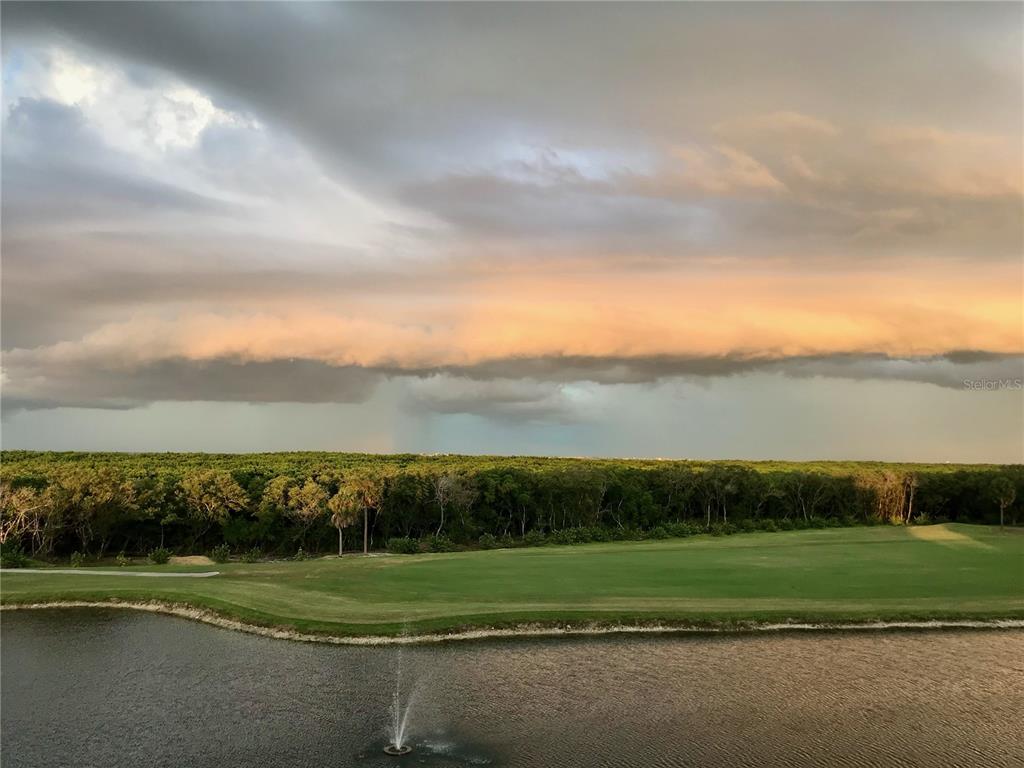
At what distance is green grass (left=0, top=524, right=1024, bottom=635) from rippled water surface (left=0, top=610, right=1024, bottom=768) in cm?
295

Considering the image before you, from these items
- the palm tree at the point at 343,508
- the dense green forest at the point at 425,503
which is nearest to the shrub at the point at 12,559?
the dense green forest at the point at 425,503

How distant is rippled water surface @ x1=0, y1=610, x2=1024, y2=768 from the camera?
864 inches

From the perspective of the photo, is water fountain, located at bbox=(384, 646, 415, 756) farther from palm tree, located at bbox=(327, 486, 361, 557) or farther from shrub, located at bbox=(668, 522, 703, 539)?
shrub, located at bbox=(668, 522, 703, 539)

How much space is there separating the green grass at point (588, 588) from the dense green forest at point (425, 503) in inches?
759

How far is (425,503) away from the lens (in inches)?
3654

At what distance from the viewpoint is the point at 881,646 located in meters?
34.2

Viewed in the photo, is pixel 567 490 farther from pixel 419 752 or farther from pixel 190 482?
pixel 419 752

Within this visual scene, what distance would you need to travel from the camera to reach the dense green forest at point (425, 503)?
76.4m

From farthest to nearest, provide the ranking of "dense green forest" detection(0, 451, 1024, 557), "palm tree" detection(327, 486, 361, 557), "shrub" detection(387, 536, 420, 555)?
"shrub" detection(387, 536, 420, 555) → "palm tree" detection(327, 486, 361, 557) → "dense green forest" detection(0, 451, 1024, 557)

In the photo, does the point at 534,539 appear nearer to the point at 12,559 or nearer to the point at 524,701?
the point at 12,559

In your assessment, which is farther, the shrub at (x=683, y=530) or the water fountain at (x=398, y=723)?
the shrub at (x=683, y=530)

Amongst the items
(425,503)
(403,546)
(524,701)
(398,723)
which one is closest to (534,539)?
(425,503)

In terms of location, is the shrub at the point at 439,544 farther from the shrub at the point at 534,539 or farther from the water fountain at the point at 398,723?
the water fountain at the point at 398,723

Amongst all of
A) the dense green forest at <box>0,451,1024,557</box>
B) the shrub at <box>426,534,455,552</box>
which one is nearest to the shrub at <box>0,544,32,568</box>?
the dense green forest at <box>0,451,1024,557</box>
